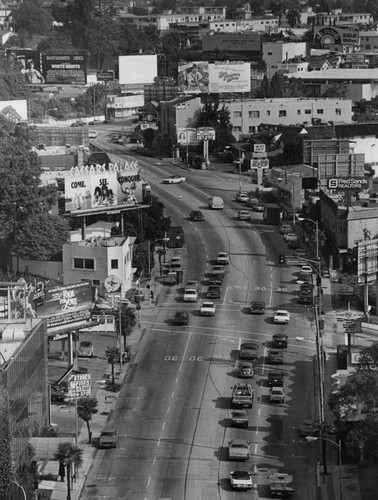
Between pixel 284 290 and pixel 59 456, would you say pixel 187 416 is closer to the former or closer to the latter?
pixel 59 456

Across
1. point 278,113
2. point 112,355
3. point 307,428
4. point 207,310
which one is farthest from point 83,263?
point 278,113

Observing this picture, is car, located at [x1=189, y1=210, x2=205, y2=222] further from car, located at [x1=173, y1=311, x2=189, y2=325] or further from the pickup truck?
the pickup truck

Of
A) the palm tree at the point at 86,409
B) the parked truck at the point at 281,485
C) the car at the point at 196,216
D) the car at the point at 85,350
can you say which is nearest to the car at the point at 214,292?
the car at the point at 85,350

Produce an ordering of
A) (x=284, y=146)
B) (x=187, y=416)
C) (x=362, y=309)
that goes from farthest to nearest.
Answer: (x=284, y=146), (x=362, y=309), (x=187, y=416)


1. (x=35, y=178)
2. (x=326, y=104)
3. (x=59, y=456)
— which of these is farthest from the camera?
(x=326, y=104)

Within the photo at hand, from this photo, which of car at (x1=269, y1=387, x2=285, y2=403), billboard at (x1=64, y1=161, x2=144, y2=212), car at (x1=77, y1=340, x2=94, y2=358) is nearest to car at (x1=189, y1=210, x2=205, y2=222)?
billboard at (x1=64, y1=161, x2=144, y2=212)

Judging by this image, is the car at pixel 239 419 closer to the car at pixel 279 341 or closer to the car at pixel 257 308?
the car at pixel 279 341

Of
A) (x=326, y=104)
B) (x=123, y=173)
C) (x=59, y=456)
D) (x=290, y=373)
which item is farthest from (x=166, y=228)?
(x=326, y=104)
